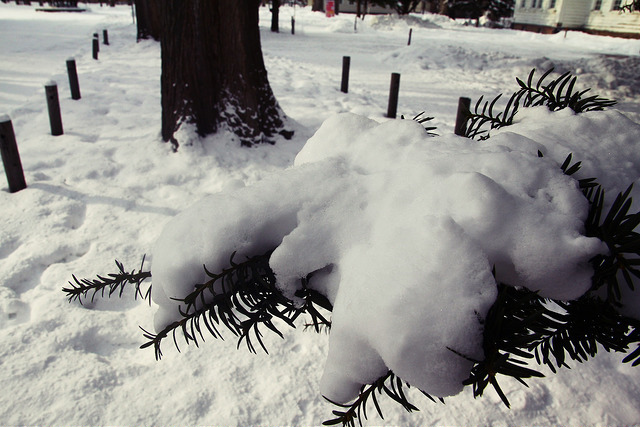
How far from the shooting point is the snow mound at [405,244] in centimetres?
57

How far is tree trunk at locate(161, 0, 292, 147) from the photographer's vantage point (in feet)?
14.1

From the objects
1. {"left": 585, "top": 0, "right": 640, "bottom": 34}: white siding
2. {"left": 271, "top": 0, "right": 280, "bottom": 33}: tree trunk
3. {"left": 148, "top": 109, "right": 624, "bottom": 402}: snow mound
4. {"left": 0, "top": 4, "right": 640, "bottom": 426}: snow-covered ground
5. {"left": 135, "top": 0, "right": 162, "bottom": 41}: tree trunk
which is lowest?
{"left": 0, "top": 4, "right": 640, "bottom": 426}: snow-covered ground

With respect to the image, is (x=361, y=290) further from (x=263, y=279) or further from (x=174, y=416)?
(x=174, y=416)

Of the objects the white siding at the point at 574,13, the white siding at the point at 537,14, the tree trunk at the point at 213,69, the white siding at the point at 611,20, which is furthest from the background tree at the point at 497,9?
the tree trunk at the point at 213,69

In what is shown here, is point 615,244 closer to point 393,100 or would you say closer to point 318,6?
point 393,100

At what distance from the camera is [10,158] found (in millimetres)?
3814

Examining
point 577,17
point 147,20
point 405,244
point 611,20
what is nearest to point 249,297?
point 405,244

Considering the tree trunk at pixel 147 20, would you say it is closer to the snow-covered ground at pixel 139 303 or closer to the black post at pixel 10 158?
the snow-covered ground at pixel 139 303

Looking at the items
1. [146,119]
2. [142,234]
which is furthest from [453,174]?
[146,119]

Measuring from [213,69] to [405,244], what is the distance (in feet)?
14.6

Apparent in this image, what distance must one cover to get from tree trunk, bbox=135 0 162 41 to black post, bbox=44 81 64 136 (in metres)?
Answer: 9.58

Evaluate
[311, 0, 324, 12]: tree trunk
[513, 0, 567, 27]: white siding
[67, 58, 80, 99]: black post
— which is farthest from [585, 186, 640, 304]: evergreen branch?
[311, 0, 324, 12]: tree trunk

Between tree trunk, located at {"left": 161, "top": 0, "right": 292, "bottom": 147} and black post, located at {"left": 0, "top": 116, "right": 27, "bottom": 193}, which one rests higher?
tree trunk, located at {"left": 161, "top": 0, "right": 292, "bottom": 147}

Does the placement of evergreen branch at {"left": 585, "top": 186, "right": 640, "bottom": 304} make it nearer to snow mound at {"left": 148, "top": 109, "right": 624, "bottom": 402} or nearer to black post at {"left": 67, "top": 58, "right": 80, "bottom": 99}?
snow mound at {"left": 148, "top": 109, "right": 624, "bottom": 402}
